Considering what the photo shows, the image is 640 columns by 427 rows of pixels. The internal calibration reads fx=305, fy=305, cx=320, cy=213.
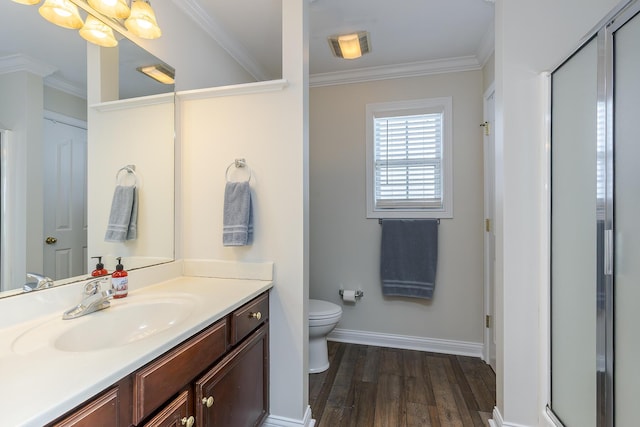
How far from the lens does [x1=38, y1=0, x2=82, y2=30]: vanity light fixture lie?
1128mm

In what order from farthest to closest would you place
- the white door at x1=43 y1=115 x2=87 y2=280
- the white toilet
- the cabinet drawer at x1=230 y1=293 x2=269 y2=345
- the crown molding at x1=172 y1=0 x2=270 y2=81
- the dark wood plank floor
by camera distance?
1. the white toilet
2. the crown molding at x1=172 y1=0 x2=270 y2=81
3. the dark wood plank floor
4. the cabinet drawer at x1=230 y1=293 x2=269 y2=345
5. the white door at x1=43 y1=115 x2=87 y2=280

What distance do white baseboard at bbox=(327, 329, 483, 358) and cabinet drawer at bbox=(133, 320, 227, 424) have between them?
1869 mm

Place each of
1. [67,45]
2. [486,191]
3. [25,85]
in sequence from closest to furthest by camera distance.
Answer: [25,85], [67,45], [486,191]

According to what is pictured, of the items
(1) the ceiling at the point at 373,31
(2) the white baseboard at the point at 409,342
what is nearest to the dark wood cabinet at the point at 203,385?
(2) the white baseboard at the point at 409,342

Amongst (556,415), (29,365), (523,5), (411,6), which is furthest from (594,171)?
(29,365)

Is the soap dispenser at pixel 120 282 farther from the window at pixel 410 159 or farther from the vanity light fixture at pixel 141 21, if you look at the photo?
the window at pixel 410 159

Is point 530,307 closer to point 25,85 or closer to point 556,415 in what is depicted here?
point 556,415

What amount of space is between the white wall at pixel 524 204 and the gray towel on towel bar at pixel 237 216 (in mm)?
1326

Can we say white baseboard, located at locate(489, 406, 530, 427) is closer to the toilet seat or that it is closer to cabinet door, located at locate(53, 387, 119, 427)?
the toilet seat

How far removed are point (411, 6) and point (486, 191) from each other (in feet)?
4.77

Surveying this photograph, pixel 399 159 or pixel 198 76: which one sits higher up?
pixel 198 76

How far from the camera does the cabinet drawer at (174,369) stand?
80 centimetres

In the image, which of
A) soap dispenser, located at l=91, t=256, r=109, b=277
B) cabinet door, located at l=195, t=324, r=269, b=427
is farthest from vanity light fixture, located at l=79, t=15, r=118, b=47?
cabinet door, located at l=195, t=324, r=269, b=427

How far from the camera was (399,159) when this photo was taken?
2746mm
